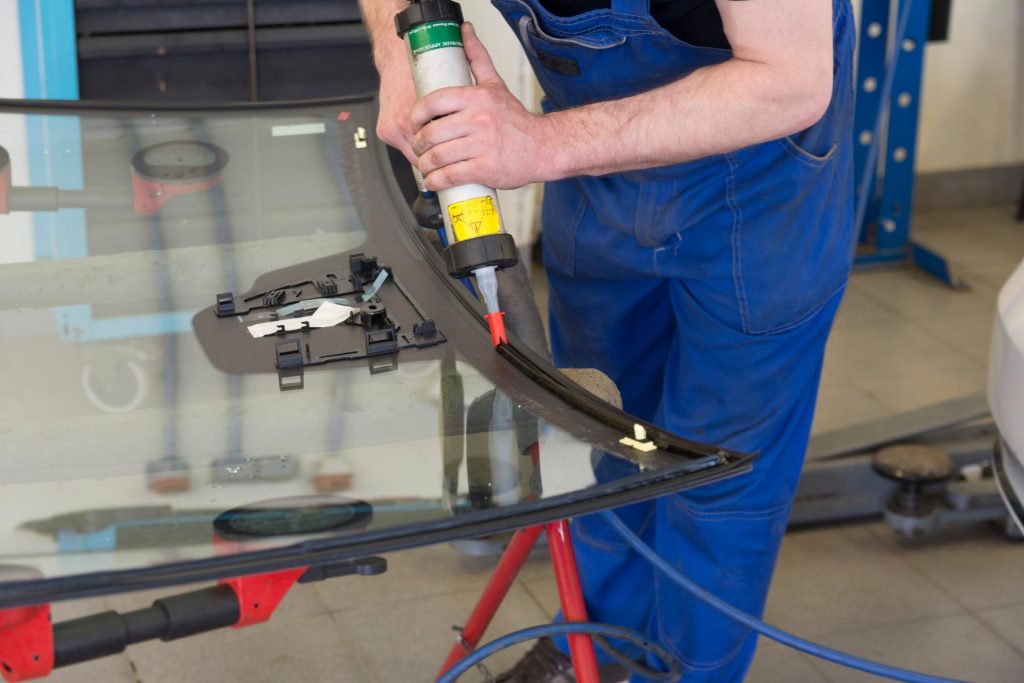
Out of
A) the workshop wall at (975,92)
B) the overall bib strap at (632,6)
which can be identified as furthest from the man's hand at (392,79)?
the workshop wall at (975,92)

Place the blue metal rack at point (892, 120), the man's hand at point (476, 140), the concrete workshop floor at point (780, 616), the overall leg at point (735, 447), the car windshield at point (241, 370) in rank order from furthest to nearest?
the blue metal rack at point (892, 120)
the concrete workshop floor at point (780, 616)
the overall leg at point (735, 447)
the man's hand at point (476, 140)
the car windshield at point (241, 370)

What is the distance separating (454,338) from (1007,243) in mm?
3148

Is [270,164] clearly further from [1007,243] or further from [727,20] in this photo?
[1007,243]

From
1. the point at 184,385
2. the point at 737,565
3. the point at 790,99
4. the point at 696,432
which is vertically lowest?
the point at 737,565

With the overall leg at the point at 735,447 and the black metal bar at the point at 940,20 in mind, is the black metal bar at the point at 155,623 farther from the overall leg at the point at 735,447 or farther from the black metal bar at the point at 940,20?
the black metal bar at the point at 940,20

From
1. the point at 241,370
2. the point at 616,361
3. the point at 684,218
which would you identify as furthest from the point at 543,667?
the point at 241,370

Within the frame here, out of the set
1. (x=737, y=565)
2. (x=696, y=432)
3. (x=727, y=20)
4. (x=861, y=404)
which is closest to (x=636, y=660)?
(x=737, y=565)

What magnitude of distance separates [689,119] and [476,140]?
0.20 meters

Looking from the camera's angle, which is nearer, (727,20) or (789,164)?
(727,20)

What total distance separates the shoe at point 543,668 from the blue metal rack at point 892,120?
1.90 m

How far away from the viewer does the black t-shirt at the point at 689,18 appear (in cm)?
121

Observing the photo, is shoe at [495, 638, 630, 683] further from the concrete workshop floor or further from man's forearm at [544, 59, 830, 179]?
man's forearm at [544, 59, 830, 179]

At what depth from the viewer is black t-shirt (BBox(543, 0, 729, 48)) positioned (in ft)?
3.98

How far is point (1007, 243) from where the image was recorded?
3.79 meters
